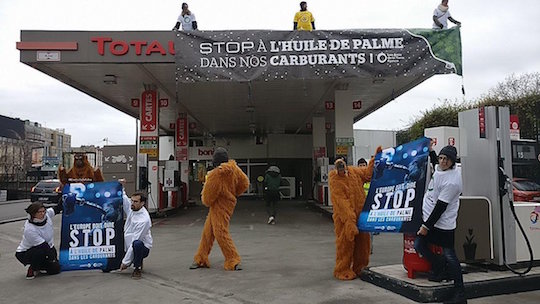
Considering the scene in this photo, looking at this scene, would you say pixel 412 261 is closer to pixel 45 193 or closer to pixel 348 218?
pixel 348 218

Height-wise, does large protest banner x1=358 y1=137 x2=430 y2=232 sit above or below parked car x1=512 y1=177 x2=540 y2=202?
above

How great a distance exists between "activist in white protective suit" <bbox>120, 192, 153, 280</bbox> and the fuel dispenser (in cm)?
423

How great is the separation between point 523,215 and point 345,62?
251 inches

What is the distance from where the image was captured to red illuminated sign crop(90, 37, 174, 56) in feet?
38.4

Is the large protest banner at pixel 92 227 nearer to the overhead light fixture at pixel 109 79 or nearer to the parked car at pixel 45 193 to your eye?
the overhead light fixture at pixel 109 79

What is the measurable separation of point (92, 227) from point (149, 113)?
28.2 ft

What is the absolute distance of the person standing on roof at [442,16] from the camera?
39.2 ft

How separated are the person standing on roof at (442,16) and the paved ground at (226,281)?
574 cm

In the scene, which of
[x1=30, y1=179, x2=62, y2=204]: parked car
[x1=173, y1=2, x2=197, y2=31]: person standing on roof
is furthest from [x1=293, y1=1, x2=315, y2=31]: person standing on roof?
[x1=30, y1=179, x2=62, y2=204]: parked car

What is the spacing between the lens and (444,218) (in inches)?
200

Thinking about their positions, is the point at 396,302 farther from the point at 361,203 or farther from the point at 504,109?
the point at 504,109

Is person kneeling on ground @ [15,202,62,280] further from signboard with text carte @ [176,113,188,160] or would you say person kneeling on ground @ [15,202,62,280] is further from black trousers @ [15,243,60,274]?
signboard with text carte @ [176,113,188,160]

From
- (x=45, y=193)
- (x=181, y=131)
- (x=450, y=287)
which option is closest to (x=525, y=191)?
(x=450, y=287)

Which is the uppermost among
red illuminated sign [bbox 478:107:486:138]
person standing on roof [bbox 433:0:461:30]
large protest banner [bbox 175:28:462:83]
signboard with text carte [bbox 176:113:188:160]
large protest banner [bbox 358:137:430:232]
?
person standing on roof [bbox 433:0:461:30]
